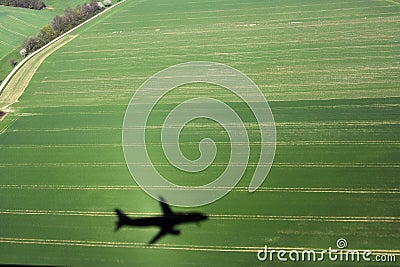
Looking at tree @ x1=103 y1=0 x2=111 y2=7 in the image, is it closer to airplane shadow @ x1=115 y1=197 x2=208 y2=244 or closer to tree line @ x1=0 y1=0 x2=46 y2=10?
tree line @ x1=0 y1=0 x2=46 y2=10

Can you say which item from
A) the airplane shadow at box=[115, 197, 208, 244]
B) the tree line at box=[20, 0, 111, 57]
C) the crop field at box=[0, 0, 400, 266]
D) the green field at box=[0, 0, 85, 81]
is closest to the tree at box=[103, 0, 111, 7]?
the tree line at box=[20, 0, 111, 57]

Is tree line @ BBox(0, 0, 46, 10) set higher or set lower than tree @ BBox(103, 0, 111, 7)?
higher

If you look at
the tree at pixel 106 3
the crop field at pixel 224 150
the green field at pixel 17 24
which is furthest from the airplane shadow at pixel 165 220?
the tree at pixel 106 3

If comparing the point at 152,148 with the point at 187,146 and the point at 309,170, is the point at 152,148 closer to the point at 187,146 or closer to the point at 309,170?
the point at 187,146

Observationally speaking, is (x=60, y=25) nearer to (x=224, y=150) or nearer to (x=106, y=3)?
(x=106, y=3)

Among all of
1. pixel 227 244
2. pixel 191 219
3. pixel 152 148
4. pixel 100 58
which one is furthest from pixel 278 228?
pixel 100 58

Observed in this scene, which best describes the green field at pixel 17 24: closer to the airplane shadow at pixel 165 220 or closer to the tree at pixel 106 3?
the tree at pixel 106 3

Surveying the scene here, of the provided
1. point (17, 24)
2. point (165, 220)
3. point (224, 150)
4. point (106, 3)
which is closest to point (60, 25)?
point (17, 24)
